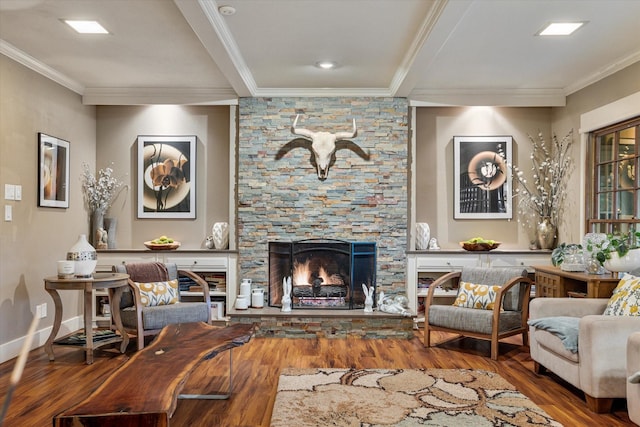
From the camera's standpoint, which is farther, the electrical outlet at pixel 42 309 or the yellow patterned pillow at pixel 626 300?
the electrical outlet at pixel 42 309

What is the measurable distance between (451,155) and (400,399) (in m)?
3.54

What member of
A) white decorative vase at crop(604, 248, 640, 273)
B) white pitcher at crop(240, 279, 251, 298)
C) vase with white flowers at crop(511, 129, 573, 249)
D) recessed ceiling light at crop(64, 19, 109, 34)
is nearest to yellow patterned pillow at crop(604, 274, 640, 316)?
white decorative vase at crop(604, 248, 640, 273)

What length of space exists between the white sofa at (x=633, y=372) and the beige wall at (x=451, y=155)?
130 inches

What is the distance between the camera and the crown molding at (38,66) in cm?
441

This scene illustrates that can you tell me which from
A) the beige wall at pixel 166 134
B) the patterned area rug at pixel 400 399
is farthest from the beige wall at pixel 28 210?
the patterned area rug at pixel 400 399

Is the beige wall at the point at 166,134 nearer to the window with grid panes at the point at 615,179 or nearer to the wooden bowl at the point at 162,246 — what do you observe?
the wooden bowl at the point at 162,246

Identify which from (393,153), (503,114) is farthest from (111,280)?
(503,114)

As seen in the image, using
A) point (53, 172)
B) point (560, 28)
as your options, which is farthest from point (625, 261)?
point (53, 172)

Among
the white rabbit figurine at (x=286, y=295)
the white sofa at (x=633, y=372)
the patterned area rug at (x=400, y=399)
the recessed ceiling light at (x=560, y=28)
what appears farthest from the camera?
the white rabbit figurine at (x=286, y=295)

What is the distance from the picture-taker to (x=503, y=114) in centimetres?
625

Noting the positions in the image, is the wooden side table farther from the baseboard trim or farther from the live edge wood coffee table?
the live edge wood coffee table

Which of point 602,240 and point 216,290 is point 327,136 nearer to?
point 216,290

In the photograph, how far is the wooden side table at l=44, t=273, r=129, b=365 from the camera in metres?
4.35

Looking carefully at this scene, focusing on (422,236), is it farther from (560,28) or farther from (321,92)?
(560,28)
